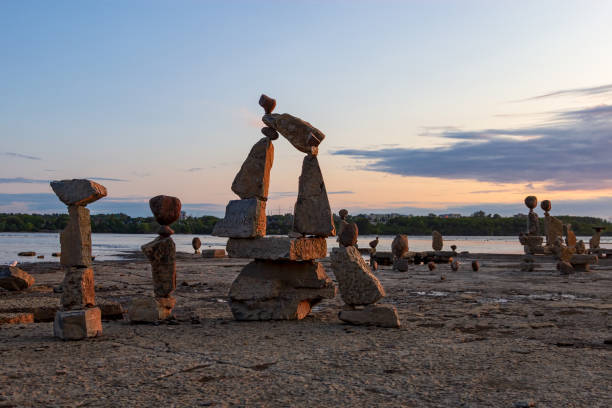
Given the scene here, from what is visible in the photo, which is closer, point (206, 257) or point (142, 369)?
point (142, 369)

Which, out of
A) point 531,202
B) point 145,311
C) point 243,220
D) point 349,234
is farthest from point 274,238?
point 531,202

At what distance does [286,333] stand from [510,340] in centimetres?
307

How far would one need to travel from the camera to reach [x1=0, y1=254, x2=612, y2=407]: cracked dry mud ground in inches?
189

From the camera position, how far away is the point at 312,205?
9703mm

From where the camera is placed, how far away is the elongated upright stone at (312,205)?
31.6 feet

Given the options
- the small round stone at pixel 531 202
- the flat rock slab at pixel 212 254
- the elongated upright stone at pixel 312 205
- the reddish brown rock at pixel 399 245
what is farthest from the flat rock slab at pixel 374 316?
the flat rock slab at pixel 212 254

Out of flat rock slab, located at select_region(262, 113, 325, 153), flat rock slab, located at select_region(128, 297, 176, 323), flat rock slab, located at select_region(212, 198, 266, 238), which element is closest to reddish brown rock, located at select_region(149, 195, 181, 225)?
flat rock slab, located at select_region(212, 198, 266, 238)

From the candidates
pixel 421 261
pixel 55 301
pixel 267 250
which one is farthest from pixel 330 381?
pixel 421 261

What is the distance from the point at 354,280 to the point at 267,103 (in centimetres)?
360

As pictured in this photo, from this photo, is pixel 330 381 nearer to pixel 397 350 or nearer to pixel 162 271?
pixel 397 350

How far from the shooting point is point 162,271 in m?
9.09

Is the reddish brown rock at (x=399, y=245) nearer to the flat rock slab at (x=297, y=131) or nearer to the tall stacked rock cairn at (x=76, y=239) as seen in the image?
the flat rock slab at (x=297, y=131)

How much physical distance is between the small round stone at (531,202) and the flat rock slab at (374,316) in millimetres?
19743

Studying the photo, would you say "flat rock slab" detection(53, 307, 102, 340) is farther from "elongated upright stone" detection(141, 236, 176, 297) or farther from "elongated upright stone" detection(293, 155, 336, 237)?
"elongated upright stone" detection(293, 155, 336, 237)
